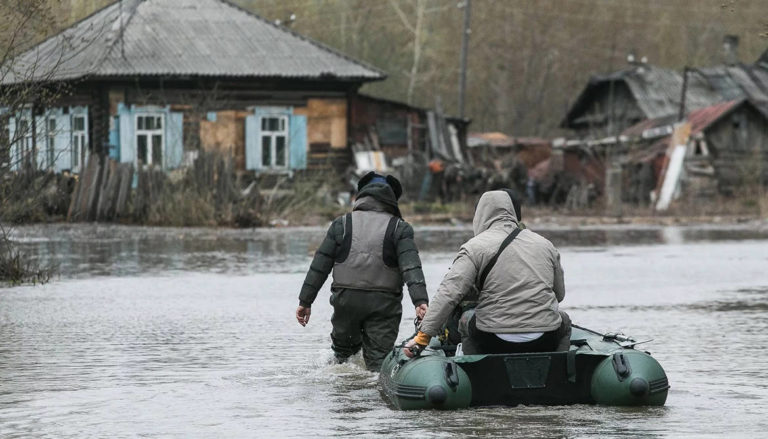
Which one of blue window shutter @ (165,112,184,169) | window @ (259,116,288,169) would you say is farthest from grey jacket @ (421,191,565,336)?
window @ (259,116,288,169)

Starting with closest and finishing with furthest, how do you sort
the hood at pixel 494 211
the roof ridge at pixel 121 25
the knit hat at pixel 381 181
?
the hood at pixel 494 211 → the knit hat at pixel 381 181 → the roof ridge at pixel 121 25

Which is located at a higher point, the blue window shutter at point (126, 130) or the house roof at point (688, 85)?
the house roof at point (688, 85)

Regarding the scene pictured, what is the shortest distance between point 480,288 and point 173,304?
815 cm

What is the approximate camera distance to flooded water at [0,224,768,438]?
8547 mm

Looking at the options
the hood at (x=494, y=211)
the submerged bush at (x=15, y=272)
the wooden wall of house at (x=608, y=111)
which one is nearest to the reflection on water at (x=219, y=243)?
the submerged bush at (x=15, y=272)

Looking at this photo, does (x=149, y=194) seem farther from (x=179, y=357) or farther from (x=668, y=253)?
(x=179, y=357)

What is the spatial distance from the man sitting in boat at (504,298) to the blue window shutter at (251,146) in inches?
1224

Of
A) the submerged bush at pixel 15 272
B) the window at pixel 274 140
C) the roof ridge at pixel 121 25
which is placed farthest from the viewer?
the window at pixel 274 140

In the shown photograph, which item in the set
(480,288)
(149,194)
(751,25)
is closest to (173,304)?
(480,288)

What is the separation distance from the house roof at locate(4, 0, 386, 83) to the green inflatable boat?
Answer: 29018 millimetres

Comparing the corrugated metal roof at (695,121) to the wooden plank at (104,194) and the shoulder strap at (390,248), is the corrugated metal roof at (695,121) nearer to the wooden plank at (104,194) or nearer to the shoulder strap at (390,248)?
the wooden plank at (104,194)

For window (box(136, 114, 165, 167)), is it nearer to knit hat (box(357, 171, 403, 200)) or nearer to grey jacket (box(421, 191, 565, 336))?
knit hat (box(357, 171, 403, 200))

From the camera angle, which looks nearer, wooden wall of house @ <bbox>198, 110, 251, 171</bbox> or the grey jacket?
the grey jacket

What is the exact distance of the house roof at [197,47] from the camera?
126 ft
